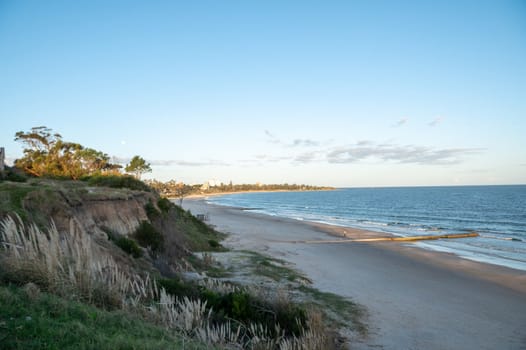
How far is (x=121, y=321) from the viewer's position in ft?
16.7

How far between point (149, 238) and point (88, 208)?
8.67 feet

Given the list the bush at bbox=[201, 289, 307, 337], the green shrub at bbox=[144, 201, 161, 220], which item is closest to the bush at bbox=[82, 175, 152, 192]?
the green shrub at bbox=[144, 201, 161, 220]

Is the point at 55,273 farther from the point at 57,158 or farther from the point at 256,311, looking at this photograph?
the point at 57,158

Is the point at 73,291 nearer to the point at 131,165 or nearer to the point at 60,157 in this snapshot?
the point at 60,157

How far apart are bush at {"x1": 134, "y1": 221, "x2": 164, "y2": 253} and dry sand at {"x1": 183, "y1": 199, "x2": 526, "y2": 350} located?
6.63m

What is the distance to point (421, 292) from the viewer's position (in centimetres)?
1389

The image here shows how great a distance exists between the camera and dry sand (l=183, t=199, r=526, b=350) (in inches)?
358

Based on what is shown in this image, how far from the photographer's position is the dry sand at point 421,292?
909cm

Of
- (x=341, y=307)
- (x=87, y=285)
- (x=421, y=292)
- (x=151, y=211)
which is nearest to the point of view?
(x=87, y=285)

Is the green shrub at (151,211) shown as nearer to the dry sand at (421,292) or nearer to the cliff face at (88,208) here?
the cliff face at (88,208)

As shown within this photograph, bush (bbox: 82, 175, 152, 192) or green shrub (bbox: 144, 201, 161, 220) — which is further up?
bush (bbox: 82, 175, 152, 192)

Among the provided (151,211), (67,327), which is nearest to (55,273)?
(67,327)

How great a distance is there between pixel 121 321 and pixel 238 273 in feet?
30.9

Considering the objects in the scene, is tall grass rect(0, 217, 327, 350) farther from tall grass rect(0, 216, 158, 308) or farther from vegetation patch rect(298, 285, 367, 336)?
vegetation patch rect(298, 285, 367, 336)
